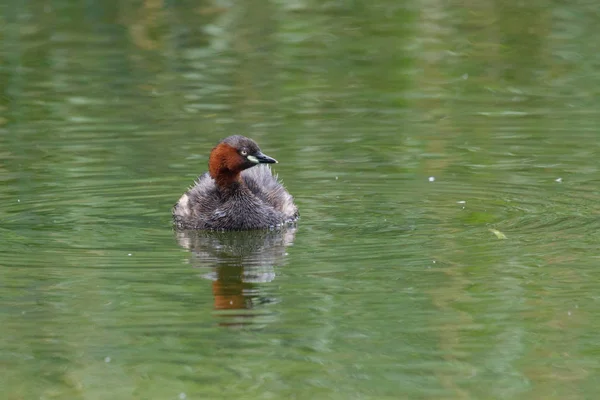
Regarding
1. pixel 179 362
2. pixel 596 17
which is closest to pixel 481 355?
pixel 179 362

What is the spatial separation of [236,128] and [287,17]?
8347 mm

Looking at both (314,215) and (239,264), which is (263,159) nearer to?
(314,215)

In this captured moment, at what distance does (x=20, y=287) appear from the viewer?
923 centimetres

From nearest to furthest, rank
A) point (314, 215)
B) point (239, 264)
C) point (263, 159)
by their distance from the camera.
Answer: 1. point (239, 264)
2. point (263, 159)
3. point (314, 215)

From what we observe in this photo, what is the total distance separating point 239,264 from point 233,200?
1.44m

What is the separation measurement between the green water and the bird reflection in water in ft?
0.11

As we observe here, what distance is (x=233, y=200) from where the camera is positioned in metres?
11.3

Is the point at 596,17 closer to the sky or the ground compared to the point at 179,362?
closer to the ground

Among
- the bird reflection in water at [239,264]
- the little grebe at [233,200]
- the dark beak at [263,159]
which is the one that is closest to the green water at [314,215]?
the bird reflection in water at [239,264]

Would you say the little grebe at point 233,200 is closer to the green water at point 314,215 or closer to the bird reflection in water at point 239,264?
the bird reflection in water at point 239,264

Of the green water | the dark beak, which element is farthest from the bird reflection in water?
the dark beak

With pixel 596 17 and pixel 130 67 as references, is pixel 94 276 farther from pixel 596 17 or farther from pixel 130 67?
pixel 596 17

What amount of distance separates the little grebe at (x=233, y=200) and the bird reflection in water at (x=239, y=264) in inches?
3.7

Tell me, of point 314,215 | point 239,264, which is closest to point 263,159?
point 314,215
